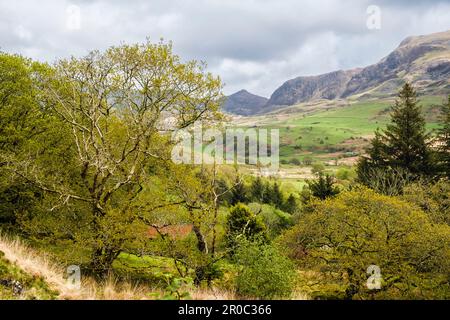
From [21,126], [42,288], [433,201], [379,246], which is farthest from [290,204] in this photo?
[42,288]

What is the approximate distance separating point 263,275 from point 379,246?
41.3 feet

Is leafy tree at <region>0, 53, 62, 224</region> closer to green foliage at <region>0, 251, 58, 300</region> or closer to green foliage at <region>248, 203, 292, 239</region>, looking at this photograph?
green foliage at <region>0, 251, 58, 300</region>

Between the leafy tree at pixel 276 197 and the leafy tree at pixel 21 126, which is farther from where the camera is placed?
the leafy tree at pixel 276 197

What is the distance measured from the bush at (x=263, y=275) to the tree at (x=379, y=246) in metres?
10.0

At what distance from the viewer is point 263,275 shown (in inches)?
798

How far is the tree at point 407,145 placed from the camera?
61.3 m

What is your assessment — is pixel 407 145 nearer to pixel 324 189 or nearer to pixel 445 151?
pixel 445 151

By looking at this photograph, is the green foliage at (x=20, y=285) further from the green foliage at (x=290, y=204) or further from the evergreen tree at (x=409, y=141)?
the green foliage at (x=290, y=204)

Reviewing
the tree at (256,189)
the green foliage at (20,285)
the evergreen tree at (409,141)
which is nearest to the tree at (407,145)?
the evergreen tree at (409,141)

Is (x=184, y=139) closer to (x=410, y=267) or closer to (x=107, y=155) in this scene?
(x=107, y=155)

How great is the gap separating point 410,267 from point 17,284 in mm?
26006

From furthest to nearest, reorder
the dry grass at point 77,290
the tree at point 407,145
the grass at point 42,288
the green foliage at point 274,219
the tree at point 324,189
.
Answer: the green foliage at point 274,219 → the tree at point 324,189 → the tree at point 407,145 → the dry grass at point 77,290 → the grass at point 42,288

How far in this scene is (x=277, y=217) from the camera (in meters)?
65.2

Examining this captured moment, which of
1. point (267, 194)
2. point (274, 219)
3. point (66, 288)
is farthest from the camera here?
point (267, 194)
